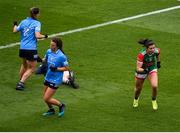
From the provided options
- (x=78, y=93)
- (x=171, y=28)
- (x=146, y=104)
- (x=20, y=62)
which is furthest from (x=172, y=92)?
(x=171, y=28)

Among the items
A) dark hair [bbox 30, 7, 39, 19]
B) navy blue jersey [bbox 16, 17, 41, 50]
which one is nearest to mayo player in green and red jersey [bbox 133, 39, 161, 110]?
dark hair [bbox 30, 7, 39, 19]

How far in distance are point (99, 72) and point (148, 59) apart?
A: 11.6 feet

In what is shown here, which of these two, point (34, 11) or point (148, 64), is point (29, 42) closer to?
point (34, 11)

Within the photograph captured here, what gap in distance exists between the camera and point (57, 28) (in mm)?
23188

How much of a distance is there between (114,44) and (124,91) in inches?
182

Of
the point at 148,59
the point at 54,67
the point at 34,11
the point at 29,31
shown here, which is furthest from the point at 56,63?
the point at 29,31

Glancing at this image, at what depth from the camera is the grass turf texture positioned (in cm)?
1466

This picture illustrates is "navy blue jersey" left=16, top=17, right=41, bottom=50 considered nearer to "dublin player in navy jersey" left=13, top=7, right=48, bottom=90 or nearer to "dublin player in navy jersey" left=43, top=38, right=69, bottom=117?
"dublin player in navy jersey" left=13, top=7, right=48, bottom=90

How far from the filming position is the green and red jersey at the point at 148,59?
595 inches

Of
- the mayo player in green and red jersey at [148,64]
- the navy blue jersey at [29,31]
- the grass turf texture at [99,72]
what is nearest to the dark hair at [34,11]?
the navy blue jersey at [29,31]

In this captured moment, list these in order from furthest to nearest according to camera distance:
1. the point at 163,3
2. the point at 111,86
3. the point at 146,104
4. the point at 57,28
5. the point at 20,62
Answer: the point at 163,3 < the point at 57,28 < the point at 20,62 < the point at 111,86 < the point at 146,104

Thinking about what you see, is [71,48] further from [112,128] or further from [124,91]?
[112,128]

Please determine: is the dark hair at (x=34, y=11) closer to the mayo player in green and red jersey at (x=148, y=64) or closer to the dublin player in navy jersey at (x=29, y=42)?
the dublin player in navy jersey at (x=29, y=42)

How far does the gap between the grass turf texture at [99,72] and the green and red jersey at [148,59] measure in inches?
44.9
